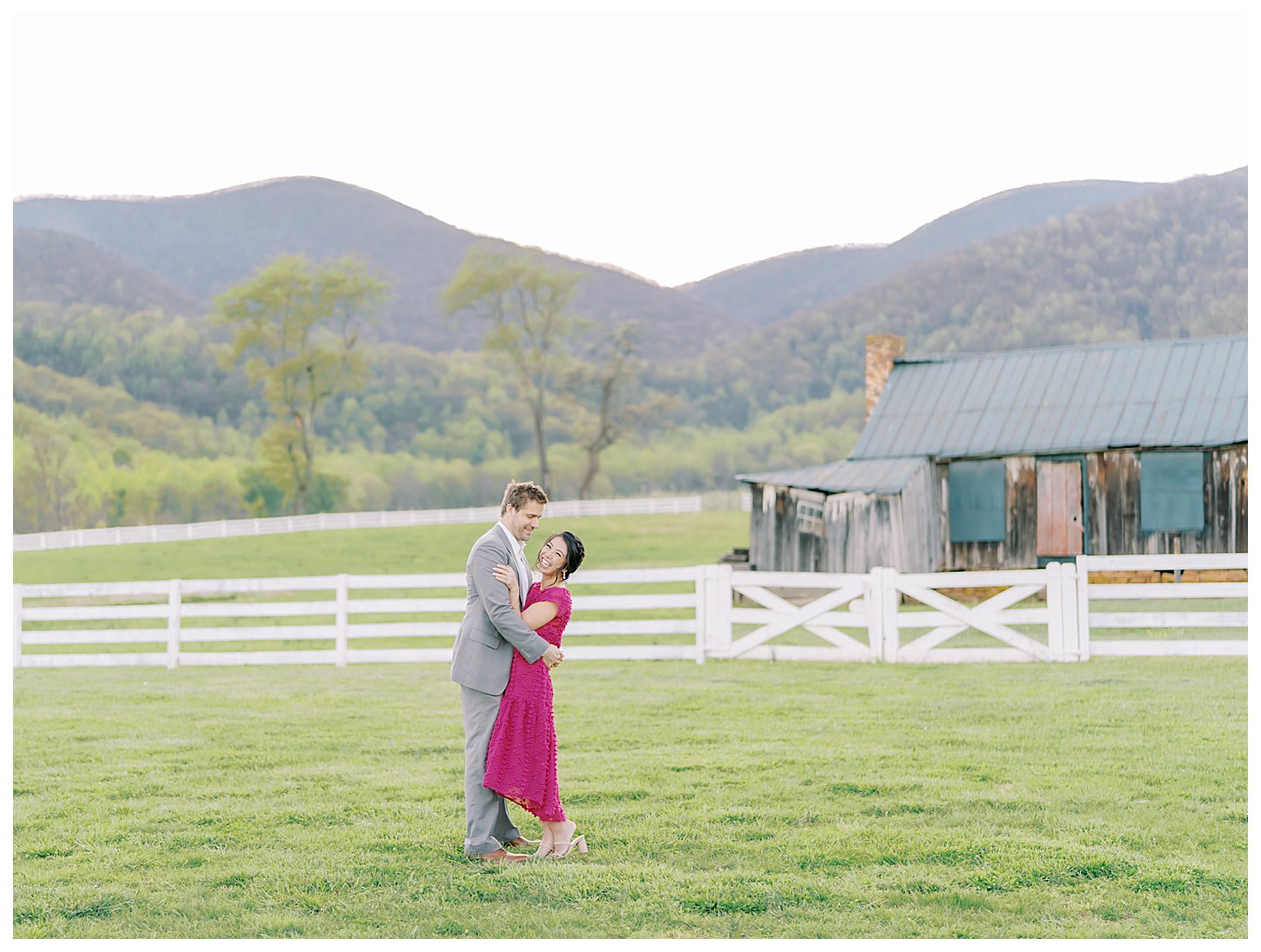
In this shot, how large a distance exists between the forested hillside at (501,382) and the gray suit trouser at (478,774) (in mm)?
51404

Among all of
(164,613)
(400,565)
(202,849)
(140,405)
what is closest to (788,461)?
(140,405)

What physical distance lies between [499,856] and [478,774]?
426mm

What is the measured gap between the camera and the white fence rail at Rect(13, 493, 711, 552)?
1725 inches

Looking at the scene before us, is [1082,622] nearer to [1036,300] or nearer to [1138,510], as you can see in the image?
[1138,510]

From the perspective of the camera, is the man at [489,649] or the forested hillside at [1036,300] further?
the forested hillside at [1036,300]

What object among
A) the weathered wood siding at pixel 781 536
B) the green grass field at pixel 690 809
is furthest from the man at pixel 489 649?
the weathered wood siding at pixel 781 536

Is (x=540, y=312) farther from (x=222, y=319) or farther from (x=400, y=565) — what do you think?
(x=400, y=565)

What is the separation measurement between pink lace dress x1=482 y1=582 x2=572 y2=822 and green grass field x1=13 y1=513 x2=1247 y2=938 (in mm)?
365

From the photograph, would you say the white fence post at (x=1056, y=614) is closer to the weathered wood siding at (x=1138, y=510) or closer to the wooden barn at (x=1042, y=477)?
the wooden barn at (x=1042, y=477)

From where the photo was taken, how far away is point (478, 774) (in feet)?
22.3

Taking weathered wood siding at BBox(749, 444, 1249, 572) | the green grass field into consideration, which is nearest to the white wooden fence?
the green grass field

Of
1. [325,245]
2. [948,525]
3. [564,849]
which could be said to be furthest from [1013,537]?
[325,245]

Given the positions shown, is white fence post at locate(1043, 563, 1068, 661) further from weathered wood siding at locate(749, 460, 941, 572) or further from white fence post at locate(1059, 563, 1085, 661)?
weathered wood siding at locate(749, 460, 941, 572)

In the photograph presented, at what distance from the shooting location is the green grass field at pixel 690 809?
6023mm
